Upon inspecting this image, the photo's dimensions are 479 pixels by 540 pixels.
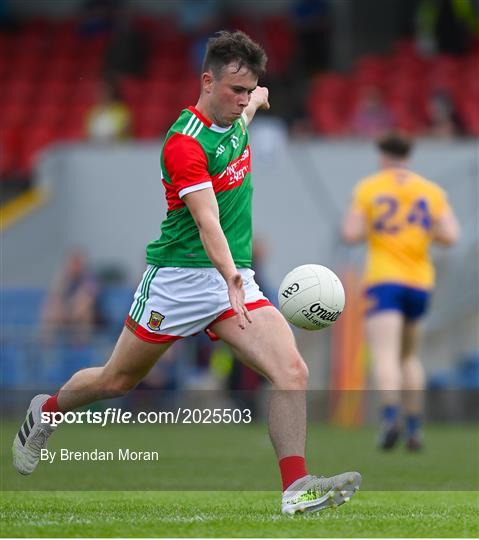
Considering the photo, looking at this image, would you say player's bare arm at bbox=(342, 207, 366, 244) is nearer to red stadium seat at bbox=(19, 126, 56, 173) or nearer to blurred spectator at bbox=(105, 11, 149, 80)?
red stadium seat at bbox=(19, 126, 56, 173)

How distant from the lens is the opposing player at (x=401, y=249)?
1129 centimetres

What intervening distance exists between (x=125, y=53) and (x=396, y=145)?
11.7m

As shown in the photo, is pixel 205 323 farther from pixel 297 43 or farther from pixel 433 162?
pixel 297 43

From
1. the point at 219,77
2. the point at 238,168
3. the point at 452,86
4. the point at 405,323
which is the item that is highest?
the point at 452,86

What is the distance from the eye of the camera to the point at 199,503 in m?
7.22

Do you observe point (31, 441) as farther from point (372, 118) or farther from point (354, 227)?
point (372, 118)

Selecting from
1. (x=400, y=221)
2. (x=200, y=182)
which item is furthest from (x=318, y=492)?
(x=400, y=221)

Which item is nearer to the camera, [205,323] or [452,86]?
[205,323]

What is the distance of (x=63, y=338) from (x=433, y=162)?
518cm

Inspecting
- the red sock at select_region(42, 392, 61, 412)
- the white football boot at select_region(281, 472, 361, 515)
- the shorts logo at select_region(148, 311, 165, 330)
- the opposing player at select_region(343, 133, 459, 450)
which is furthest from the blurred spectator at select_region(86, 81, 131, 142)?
the white football boot at select_region(281, 472, 361, 515)

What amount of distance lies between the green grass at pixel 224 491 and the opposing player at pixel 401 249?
48cm

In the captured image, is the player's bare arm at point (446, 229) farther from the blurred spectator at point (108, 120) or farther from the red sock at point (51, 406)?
the blurred spectator at point (108, 120)

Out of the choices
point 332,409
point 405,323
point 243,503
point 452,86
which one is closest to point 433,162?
point 452,86

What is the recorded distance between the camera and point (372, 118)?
1878cm
